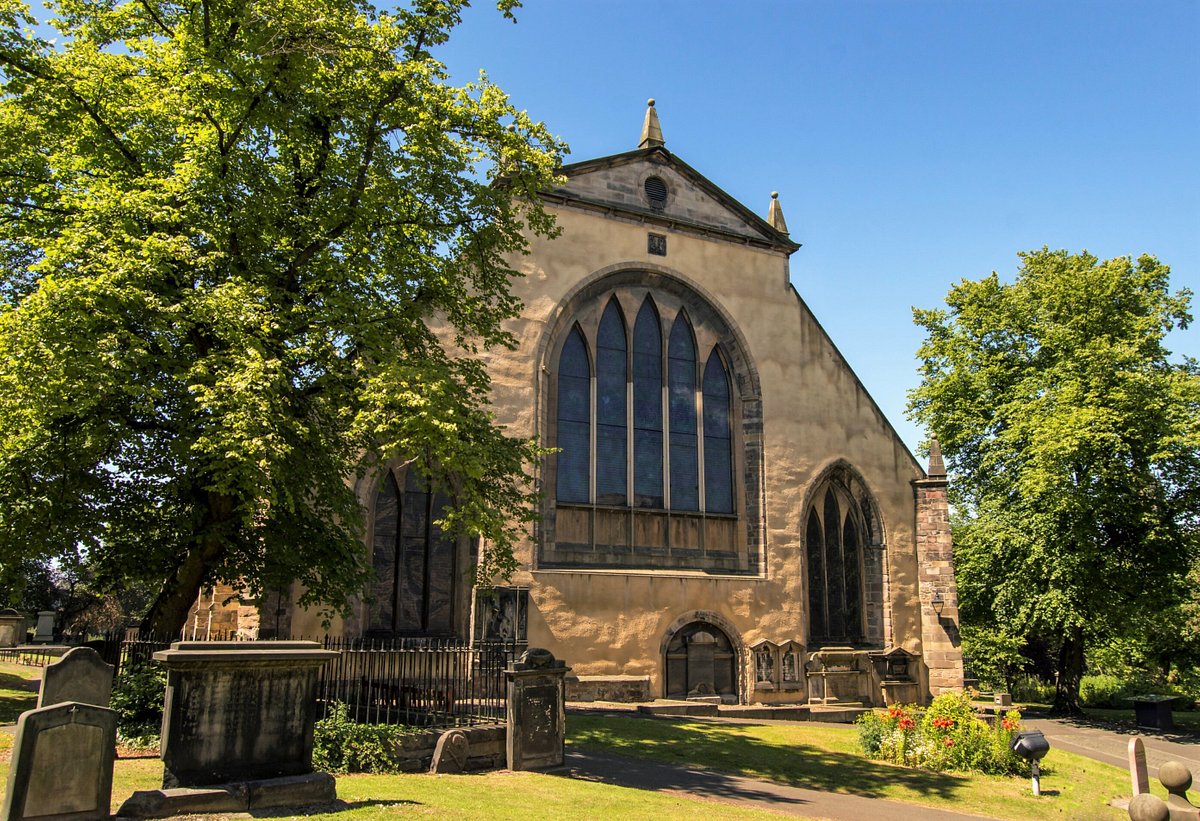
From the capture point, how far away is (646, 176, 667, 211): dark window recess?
22.8m

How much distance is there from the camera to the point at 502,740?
36.2 feet

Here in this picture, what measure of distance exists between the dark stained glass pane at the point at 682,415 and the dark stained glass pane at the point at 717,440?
33cm

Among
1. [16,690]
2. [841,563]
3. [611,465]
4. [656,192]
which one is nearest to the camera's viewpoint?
[16,690]

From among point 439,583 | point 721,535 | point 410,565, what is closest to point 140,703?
point 410,565

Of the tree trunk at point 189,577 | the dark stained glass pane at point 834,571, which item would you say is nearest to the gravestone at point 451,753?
the tree trunk at point 189,577

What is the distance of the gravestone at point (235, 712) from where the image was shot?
25.8 ft

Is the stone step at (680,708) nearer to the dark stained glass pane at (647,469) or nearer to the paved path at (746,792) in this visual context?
the dark stained glass pane at (647,469)

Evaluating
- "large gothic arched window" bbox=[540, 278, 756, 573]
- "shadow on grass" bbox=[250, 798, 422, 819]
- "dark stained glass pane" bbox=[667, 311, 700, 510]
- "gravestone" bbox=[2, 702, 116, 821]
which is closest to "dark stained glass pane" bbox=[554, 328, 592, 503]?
"large gothic arched window" bbox=[540, 278, 756, 573]

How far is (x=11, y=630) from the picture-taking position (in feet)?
93.4

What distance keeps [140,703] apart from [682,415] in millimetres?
13794

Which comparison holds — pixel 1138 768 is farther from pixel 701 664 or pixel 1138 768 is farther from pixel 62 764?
pixel 62 764

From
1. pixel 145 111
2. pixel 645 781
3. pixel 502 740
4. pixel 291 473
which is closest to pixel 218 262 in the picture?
pixel 145 111

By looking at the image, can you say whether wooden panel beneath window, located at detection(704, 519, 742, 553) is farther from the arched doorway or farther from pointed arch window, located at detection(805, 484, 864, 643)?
pointed arch window, located at detection(805, 484, 864, 643)

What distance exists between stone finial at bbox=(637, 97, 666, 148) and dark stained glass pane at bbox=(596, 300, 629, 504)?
4381mm
